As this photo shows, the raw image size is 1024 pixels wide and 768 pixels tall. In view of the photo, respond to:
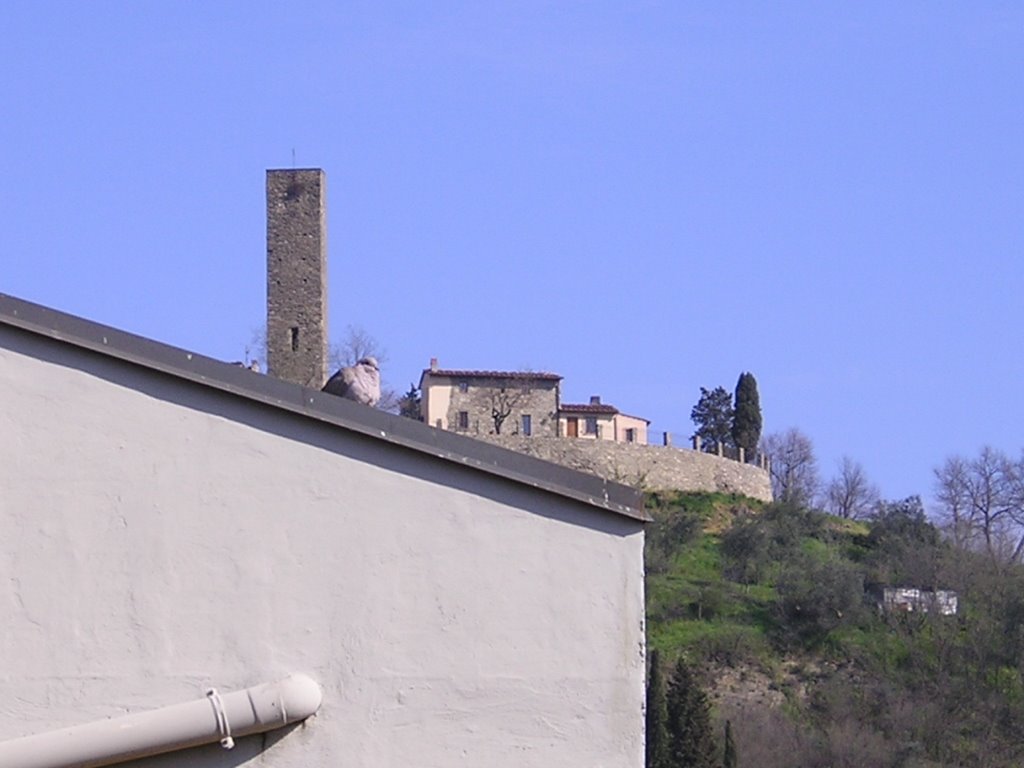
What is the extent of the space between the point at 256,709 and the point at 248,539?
2.03 feet

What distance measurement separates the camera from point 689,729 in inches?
1791

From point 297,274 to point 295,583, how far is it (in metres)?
Answer: 49.9

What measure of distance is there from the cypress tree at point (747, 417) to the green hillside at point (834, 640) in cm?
1421

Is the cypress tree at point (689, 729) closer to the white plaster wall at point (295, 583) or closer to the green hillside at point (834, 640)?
the green hillside at point (834, 640)

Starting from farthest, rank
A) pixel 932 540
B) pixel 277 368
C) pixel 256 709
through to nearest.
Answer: pixel 932 540
pixel 277 368
pixel 256 709

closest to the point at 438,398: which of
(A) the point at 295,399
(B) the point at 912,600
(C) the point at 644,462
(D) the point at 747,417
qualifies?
(C) the point at 644,462

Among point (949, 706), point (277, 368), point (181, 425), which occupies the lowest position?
point (949, 706)

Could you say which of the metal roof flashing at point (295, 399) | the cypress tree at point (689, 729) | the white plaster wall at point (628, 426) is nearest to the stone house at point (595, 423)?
the white plaster wall at point (628, 426)

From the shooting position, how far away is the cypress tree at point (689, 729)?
4469 centimetres

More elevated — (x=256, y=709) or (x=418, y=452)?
(x=418, y=452)

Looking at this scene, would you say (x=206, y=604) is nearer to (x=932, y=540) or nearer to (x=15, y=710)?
(x=15, y=710)

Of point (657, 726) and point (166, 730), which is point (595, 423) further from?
point (166, 730)

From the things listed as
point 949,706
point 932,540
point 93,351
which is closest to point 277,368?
point 949,706

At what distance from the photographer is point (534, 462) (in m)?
7.26
